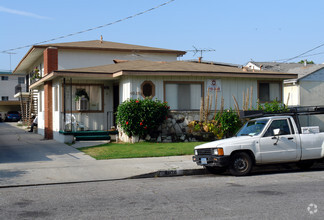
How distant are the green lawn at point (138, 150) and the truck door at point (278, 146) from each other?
4423 mm

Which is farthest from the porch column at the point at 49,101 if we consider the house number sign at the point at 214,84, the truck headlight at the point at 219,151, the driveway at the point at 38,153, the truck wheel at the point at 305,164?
the truck wheel at the point at 305,164

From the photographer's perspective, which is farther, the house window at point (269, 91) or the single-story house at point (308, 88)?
the single-story house at point (308, 88)

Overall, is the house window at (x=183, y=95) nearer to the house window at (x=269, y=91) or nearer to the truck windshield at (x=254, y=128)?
the house window at (x=269, y=91)

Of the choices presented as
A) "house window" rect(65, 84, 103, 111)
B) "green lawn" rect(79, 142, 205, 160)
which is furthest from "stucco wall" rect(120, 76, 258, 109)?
"green lawn" rect(79, 142, 205, 160)

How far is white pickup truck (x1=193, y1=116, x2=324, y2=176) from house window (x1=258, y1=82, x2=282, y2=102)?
31.1ft

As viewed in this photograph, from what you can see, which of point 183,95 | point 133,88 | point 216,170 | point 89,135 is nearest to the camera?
point 216,170

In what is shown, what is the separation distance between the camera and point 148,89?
1952cm

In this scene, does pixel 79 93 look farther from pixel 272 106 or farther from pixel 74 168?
pixel 272 106

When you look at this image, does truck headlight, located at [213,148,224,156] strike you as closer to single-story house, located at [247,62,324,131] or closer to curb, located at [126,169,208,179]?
curb, located at [126,169,208,179]

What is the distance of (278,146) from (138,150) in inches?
250

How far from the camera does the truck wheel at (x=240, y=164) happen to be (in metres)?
11.1

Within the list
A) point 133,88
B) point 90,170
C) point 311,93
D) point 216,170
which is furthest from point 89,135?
point 311,93

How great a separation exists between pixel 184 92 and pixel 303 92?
13.9 meters

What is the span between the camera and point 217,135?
19.5m
